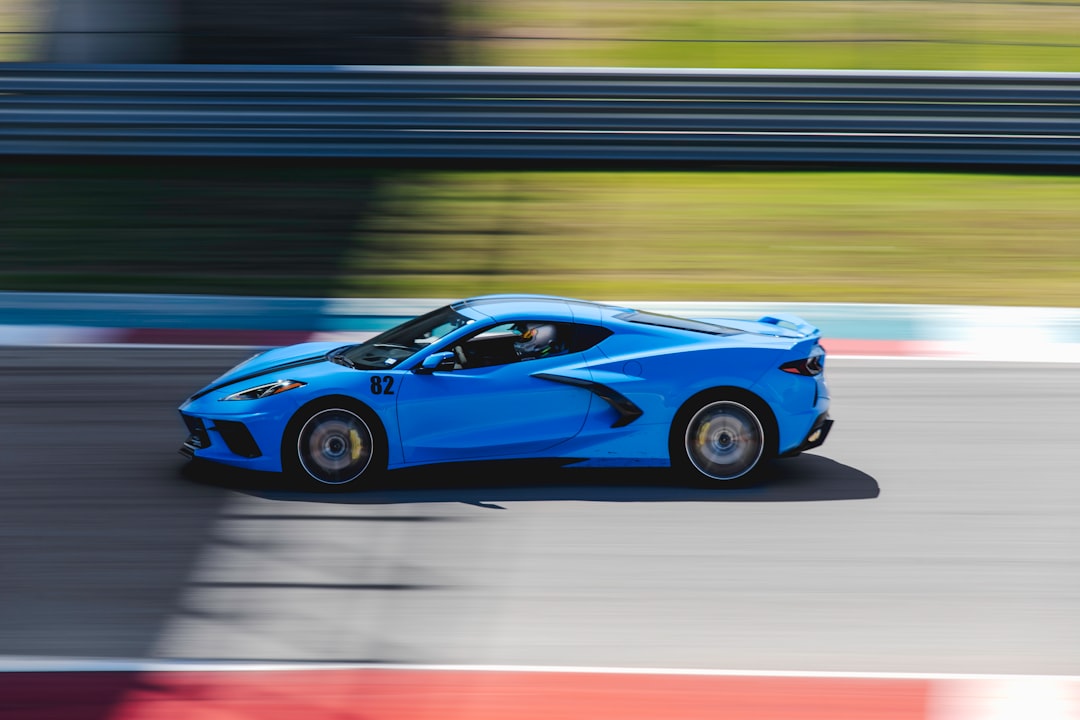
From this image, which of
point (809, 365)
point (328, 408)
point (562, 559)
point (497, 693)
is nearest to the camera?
point (497, 693)

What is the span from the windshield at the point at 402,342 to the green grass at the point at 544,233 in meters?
4.13

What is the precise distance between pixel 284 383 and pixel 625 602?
7.65 feet

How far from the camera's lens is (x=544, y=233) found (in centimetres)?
1305

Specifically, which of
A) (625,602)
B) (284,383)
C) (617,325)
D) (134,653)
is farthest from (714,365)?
(134,653)

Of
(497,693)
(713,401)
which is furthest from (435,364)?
(497,693)

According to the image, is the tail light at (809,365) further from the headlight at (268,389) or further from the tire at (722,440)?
the headlight at (268,389)

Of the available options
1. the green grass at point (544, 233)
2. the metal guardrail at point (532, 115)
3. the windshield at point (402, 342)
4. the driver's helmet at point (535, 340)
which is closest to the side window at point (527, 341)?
the driver's helmet at point (535, 340)

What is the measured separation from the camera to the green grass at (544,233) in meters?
12.1

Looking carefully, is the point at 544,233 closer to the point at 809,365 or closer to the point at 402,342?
the point at 402,342

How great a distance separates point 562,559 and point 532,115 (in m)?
8.36

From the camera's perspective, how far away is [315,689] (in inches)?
196

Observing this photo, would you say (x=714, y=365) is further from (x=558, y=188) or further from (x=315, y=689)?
(x=558, y=188)

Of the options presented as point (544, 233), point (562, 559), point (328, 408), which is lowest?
point (562, 559)

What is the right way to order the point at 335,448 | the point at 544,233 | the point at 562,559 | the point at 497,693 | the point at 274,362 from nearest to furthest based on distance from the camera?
the point at 497,693, the point at 562,559, the point at 335,448, the point at 274,362, the point at 544,233
